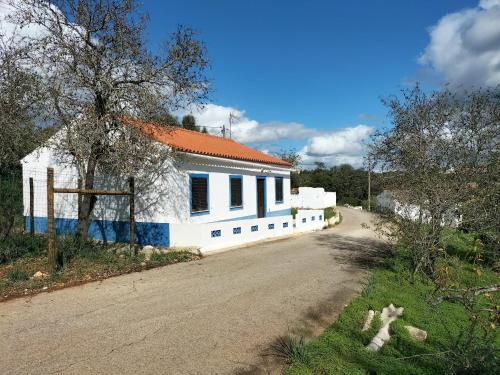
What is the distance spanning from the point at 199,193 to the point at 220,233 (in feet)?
6.58

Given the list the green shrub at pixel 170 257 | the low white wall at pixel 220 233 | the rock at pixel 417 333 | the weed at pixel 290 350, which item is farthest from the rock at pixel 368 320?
the low white wall at pixel 220 233

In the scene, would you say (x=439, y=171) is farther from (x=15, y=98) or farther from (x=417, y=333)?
(x=15, y=98)

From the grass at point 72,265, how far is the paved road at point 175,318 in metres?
0.43

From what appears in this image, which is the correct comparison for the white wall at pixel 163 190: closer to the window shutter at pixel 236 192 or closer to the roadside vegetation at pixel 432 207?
the window shutter at pixel 236 192

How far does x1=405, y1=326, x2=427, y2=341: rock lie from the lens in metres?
5.18

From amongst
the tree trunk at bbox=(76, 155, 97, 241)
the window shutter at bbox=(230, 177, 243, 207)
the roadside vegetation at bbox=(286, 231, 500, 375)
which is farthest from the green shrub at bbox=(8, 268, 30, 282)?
the window shutter at bbox=(230, 177, 243, 207)

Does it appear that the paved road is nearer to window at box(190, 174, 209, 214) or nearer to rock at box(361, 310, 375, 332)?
rock at box(361, 310, 375, 332)

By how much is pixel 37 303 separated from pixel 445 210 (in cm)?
788

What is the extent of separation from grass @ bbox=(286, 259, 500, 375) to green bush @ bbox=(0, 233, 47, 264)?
310 inches

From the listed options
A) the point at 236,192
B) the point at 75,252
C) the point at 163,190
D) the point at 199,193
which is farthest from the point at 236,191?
the point at 75,252

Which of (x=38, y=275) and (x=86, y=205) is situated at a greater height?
(x=86, y=205)

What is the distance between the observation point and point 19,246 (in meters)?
9.55

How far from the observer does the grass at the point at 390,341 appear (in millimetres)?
4047

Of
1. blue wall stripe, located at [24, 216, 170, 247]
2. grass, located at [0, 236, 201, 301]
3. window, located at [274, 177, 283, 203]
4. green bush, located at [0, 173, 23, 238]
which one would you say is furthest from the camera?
window, located at [274, 177, 283, 203]
